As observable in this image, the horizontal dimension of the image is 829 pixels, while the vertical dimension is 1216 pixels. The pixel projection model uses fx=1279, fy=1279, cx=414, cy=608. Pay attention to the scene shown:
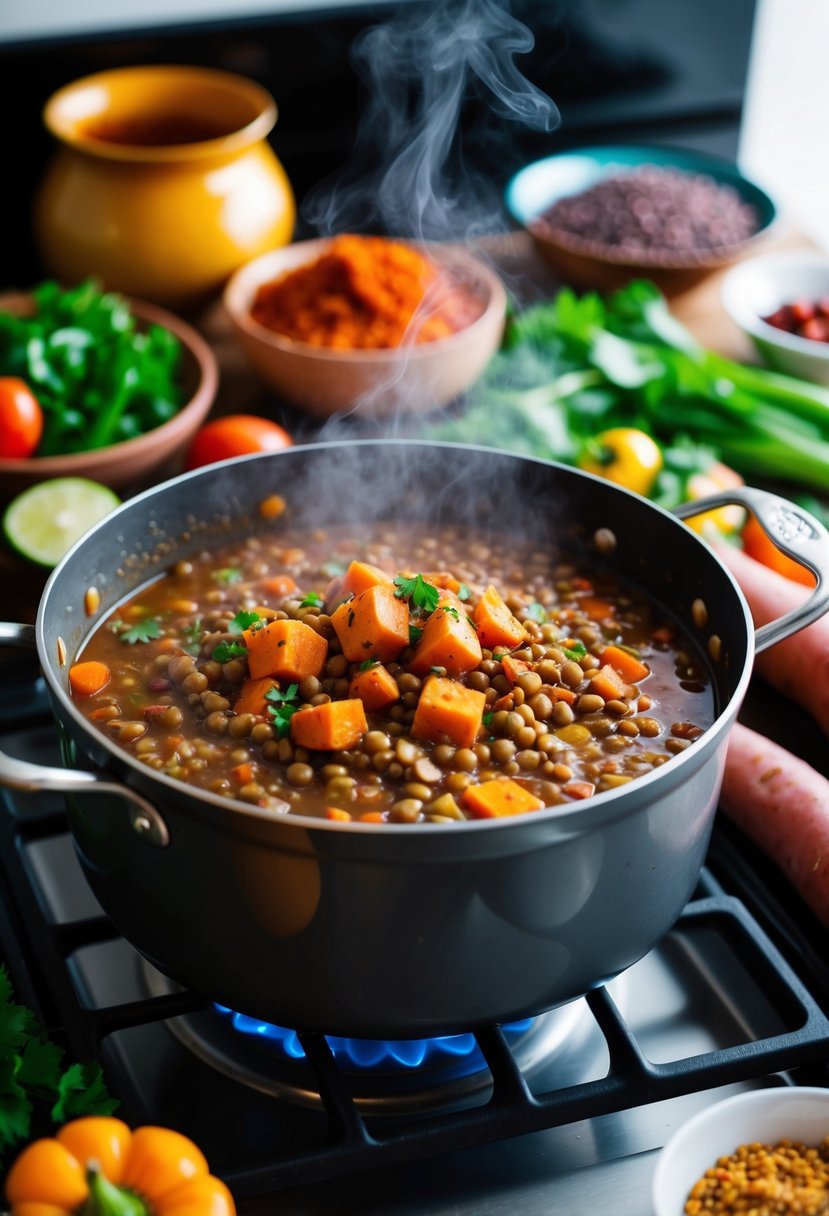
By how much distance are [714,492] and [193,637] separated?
134 cm

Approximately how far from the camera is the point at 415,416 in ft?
10.7

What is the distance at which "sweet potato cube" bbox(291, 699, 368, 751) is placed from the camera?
5.74 feet

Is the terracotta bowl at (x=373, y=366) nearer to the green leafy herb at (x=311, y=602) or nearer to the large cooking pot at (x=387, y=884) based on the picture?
the green leafy herb at (x=311, y=602)

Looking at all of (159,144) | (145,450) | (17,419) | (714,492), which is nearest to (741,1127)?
(714,492)

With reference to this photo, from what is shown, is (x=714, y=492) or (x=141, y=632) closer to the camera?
(x=141, y=632)

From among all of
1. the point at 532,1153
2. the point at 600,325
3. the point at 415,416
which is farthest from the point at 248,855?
the point at 600,325

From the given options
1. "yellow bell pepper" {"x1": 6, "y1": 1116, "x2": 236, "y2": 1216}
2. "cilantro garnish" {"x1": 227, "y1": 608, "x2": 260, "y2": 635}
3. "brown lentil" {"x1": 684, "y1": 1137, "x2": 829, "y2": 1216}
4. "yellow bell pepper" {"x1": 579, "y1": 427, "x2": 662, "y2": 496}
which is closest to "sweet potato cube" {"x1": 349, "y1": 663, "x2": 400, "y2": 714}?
"cilantro garnish" {"x1": 227, "y1": 608, "x2": 260, "y2": 635}

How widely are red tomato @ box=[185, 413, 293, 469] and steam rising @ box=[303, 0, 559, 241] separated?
0.93m

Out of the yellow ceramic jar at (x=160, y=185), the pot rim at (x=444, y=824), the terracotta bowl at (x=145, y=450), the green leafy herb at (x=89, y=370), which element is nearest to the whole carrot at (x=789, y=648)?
the pot rim at (x=444, y=824)

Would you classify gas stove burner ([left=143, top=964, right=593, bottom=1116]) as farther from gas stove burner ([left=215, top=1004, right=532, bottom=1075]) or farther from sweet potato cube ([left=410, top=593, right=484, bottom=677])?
Answer: sweet potato cube ([left=410, top=593, right=484, bottom=677])

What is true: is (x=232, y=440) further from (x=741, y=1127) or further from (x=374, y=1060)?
(x=741, y=1127)

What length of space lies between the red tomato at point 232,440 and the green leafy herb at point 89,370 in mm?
102

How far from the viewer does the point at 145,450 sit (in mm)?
2842

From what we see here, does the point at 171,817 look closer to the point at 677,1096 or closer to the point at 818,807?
the point at 677,1096
